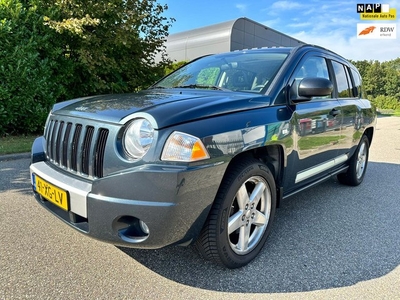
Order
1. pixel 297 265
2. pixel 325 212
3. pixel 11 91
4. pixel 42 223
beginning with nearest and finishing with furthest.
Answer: pixel 297 265, pixel 42 223, pixel 325 212, pixel 11 91

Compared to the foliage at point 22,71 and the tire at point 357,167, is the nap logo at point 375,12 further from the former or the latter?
the foliage at point 22,71

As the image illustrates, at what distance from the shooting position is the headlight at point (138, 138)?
184cm

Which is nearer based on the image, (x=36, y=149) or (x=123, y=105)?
(x=123, y=105)

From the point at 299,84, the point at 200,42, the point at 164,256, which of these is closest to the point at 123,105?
the point at 164,256

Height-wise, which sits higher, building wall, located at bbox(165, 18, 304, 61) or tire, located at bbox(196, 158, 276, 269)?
building wall, located at bbox(165, 18, 304, 61)

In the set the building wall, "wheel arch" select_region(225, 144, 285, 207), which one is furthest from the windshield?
the building wall

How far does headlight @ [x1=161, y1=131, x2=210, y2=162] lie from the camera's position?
1806 millimetres

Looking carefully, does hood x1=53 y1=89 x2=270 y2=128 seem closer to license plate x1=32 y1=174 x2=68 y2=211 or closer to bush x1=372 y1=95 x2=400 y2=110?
license plate x1=32 y1=174 x2=68 y2=211

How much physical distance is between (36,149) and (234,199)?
1.76 metres

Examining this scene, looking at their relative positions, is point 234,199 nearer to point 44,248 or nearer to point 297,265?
point 297,265

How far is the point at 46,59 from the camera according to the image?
25.3 feet

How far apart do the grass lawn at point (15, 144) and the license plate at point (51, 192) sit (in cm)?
423

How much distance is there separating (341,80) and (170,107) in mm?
2801

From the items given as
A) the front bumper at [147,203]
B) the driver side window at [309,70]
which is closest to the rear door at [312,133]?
the driver side window at [309,70]
